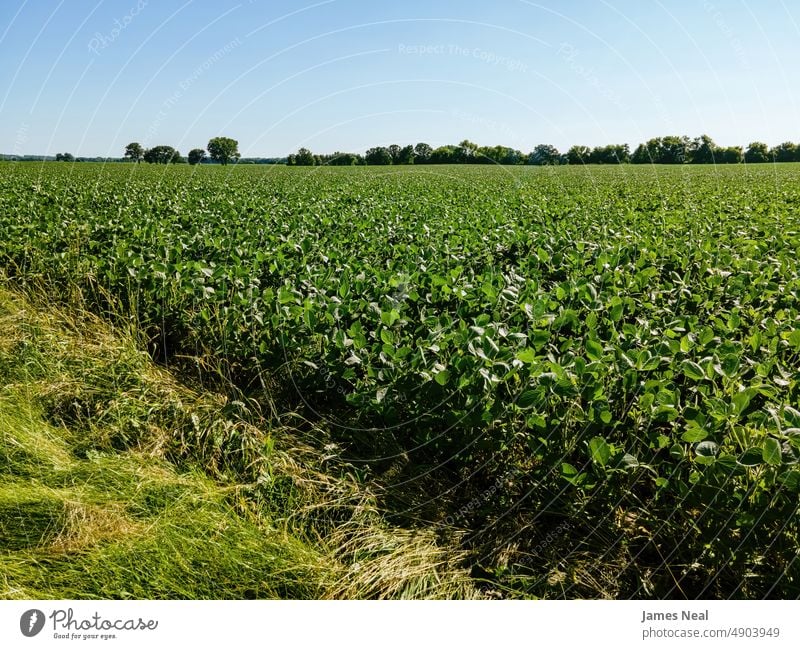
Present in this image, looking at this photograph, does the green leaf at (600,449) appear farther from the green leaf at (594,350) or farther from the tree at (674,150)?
the tree at (674,150)

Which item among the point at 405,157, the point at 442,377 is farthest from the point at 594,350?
the point at 405,157

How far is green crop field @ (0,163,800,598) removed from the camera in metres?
2.89

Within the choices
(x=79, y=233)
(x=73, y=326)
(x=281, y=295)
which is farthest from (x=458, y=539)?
(x=79, y=233)

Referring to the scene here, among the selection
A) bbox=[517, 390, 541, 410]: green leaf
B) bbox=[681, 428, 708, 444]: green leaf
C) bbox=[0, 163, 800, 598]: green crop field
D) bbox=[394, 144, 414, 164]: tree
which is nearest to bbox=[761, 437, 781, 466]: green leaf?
bbox=[0, 163, 800, 598]: green crop field

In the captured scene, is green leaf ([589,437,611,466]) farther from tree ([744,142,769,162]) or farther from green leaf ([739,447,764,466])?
tree ([744,142,769,162])

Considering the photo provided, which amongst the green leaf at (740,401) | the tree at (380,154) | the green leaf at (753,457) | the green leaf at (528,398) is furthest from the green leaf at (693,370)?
the tree at (380,154)

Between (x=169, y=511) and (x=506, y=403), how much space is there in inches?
83.0

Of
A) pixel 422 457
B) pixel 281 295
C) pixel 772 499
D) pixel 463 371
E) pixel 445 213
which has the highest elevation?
pixel 445 213

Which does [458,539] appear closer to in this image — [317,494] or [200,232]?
[317,494]

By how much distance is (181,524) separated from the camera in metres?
3.29

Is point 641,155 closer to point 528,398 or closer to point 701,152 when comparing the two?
point 701,152

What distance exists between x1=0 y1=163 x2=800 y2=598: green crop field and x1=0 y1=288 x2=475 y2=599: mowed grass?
37mm

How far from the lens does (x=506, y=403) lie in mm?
3547
